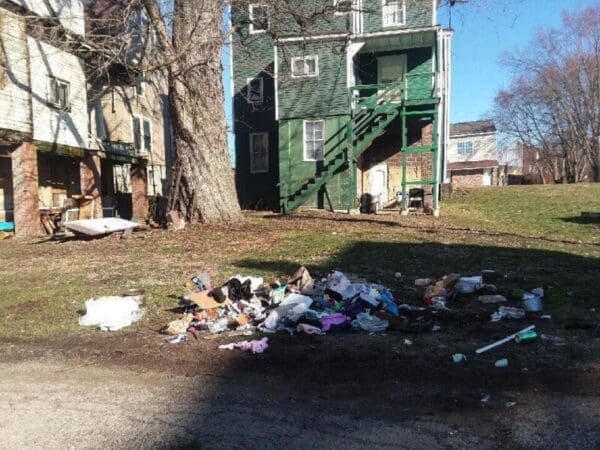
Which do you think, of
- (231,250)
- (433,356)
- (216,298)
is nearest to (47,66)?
(231,250)

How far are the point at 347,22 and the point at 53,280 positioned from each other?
17.3 metres

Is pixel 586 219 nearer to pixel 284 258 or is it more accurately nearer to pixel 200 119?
pixel 284 258

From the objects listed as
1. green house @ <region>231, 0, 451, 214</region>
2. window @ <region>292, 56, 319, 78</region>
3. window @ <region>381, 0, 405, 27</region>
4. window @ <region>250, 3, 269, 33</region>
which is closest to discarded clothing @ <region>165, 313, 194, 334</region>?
window @ <region>250, 3, 269, 33</region>

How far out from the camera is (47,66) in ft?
58.7

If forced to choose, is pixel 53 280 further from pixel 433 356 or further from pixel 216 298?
pixel 433 356

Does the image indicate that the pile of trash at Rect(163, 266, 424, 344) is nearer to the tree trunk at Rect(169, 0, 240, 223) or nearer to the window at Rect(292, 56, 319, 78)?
the tree trunk at Rect(169, 0, 240, 223)

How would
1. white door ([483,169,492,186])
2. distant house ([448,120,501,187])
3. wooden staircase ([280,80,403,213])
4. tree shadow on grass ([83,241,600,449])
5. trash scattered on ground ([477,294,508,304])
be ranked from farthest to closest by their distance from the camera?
distant house ([448,120,501,187])
white door ([483,169,492,186])
wooden staircase ([280,80,403,213])
trash scattered on ground ([477,294,508,304])
tree shadow on grass ([83,241,600,449])

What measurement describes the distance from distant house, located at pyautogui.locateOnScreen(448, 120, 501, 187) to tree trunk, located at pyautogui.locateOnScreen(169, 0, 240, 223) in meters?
40.9

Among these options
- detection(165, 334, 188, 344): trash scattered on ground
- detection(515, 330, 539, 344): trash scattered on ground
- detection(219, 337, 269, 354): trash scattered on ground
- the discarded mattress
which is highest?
the discarded mattress

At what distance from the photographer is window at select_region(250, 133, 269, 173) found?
24.8m

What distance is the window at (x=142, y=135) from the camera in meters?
24.5

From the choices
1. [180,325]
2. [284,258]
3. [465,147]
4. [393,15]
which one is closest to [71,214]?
[284,258]

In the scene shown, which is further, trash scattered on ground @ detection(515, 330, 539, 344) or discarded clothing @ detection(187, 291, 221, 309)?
discarded clothing @ detection(187, 291, 221, 309)

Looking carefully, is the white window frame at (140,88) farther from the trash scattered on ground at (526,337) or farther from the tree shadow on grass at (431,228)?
the trash scattered on ground at (526,337)
